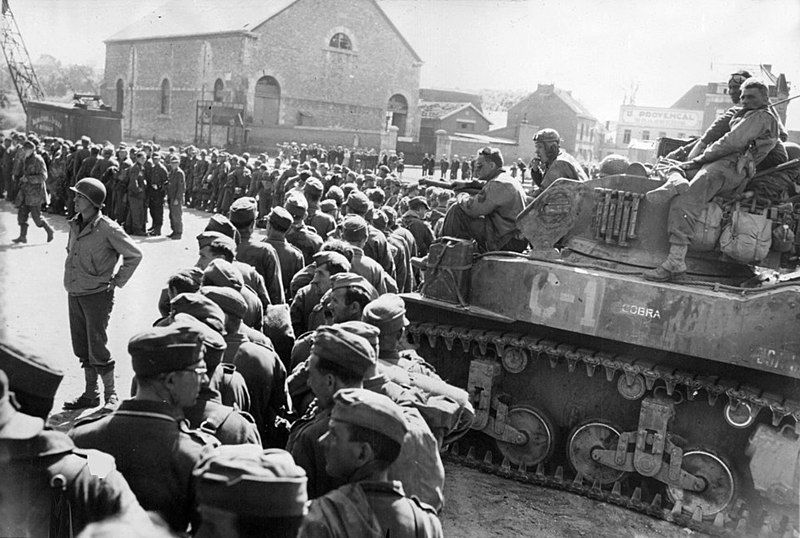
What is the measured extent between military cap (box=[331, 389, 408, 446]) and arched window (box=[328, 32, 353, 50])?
156ft

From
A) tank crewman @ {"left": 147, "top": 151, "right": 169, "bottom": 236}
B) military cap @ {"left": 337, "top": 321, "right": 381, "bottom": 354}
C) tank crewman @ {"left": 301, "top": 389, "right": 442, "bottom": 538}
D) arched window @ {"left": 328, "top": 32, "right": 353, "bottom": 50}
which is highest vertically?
arched window @ {"left": 328, "top": 32, "right": 353, "bottom": 50}

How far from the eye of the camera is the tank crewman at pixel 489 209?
895 centimetres

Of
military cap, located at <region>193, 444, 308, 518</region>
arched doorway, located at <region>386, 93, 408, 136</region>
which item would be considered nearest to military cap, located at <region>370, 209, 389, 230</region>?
military cap, located at <region>193, 444, 308, 518</region>

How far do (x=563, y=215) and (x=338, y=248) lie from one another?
259cm

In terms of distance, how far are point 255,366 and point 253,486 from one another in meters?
2.72

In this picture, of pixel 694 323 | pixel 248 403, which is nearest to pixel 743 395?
pixel 694 323

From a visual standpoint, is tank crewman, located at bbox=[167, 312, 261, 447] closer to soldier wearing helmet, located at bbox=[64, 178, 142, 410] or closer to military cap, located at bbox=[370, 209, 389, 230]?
soldier wearing helmet, located at bbox=[64, 178, 142, 410]

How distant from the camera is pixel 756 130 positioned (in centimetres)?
751

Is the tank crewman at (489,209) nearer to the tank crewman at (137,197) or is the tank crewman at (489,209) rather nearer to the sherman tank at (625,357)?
the sherman tank at (625,357)

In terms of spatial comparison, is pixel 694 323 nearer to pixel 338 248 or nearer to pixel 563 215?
pixel 563 215

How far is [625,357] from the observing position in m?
7.87

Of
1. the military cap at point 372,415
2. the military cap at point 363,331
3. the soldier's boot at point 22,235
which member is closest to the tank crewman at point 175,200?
the soldier's boot at point 22,235

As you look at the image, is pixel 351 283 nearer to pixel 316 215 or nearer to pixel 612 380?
pixel 612 380

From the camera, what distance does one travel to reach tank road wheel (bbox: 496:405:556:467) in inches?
328
